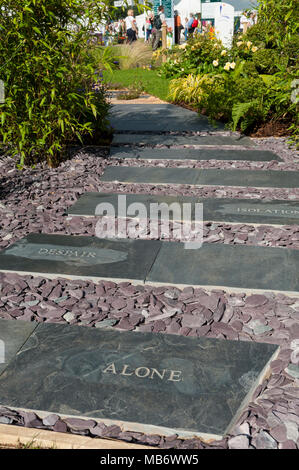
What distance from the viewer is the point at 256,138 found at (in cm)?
687

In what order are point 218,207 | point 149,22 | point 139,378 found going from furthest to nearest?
point 149,22 < point 218,207 < point 139,378

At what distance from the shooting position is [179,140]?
22.0 ft

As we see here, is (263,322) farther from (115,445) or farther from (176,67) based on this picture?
(176,67)

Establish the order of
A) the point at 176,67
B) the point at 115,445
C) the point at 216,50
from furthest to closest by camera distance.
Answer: the point at 176,67
the point at 216,50
the point at 115,445

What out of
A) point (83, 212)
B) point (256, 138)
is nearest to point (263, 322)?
point (83, 212)

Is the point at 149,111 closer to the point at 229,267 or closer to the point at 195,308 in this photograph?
the point at 229,267

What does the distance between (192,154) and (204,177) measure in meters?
0.97

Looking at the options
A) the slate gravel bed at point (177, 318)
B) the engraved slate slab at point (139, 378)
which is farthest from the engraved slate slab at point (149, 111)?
the engraved slate slab at point (139, 378)

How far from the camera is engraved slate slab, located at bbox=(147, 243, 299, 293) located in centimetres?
295

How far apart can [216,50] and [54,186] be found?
6.16m

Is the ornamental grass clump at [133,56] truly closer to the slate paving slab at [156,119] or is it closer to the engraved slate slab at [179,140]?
the slate paving slab at [156,119]

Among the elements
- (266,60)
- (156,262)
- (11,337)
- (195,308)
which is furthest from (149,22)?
(11,337)

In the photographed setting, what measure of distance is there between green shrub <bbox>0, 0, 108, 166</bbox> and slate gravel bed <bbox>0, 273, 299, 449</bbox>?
235cm

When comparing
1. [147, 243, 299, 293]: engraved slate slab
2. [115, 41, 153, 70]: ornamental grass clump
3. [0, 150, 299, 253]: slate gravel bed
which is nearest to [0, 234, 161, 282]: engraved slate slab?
[147, 243, 299, 293]: engraved slate slab
